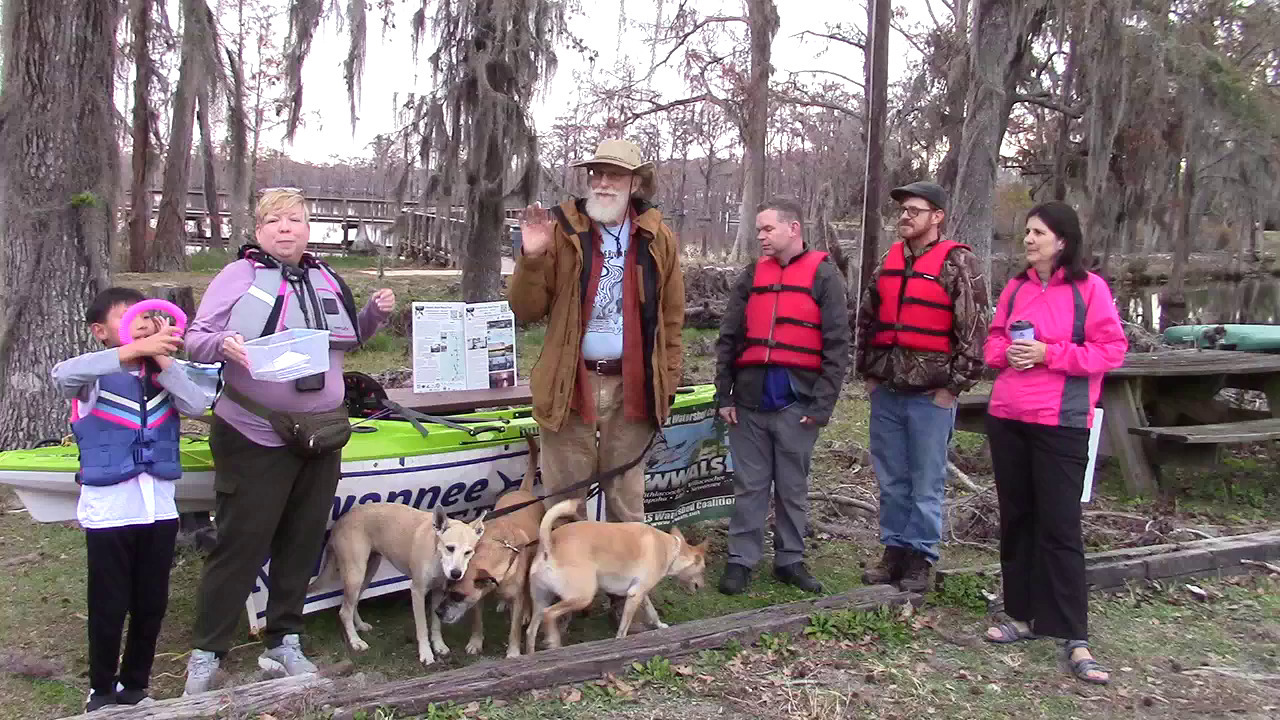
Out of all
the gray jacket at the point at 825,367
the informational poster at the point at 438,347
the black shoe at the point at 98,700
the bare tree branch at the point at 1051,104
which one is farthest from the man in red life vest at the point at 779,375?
the bare tree branch at the point at 1051,104

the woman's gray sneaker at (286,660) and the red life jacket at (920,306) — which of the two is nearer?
the woman's gray sneaker at (286,660)

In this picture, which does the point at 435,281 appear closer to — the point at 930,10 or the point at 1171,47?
the point at 1171,47

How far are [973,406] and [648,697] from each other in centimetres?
454

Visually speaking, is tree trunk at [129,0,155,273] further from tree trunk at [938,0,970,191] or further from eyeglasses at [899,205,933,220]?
tree trunk at [938,0,970,191]

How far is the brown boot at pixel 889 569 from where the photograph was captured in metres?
4.72

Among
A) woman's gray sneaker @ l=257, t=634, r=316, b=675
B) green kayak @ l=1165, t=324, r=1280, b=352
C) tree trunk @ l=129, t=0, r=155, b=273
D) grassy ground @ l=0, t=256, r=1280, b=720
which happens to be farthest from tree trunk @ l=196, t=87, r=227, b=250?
green kayak @ l=1165, t=324, r=1280, b=352

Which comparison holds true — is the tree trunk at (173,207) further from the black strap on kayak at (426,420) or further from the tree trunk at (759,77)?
the black strap on kayak at (426,420)

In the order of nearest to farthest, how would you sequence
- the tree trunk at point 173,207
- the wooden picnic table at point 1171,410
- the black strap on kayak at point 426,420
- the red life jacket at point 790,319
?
Answer: the black strap on kayak at point 426,420 < the red life jacket at point 790,319 < the wooden picnic table at point 1171,410 < the tree trunk at point 173,207

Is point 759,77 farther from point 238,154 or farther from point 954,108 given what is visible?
point 238,154

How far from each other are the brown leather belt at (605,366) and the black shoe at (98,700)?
7.26 ft

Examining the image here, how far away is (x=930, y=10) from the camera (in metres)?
23.7

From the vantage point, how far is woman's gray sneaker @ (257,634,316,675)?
355 centimetres

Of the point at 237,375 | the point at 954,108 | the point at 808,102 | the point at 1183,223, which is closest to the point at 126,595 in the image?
the point at 237,375

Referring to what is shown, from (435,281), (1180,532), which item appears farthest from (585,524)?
(435,281)
